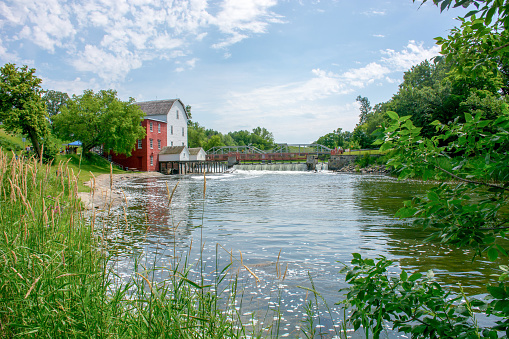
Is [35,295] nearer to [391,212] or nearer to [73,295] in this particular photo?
[73,295]

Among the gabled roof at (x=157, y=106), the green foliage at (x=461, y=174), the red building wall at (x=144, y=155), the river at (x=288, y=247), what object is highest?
the gabled roof at (x=157, y=106)

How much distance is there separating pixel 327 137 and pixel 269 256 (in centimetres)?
11771

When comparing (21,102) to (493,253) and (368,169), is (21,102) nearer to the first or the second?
(493,253)

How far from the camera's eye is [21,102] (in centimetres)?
2561

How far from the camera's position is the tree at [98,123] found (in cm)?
3681

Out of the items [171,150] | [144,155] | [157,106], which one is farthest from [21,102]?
[157,106]

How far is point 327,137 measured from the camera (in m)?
121

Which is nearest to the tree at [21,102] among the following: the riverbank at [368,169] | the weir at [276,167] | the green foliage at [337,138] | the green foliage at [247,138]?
the weir at [276,167]

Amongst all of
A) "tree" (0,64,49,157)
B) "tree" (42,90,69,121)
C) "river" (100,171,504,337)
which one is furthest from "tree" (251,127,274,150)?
"river" (100,171,504,337)

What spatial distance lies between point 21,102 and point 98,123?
38.1ft

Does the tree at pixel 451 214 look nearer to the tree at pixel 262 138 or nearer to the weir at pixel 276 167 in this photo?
the weir at pixel 276 167

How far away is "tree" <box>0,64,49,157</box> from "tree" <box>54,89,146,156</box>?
979 cm

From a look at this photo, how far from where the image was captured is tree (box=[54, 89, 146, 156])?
121 ft

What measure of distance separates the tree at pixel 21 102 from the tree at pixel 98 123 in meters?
9.79
